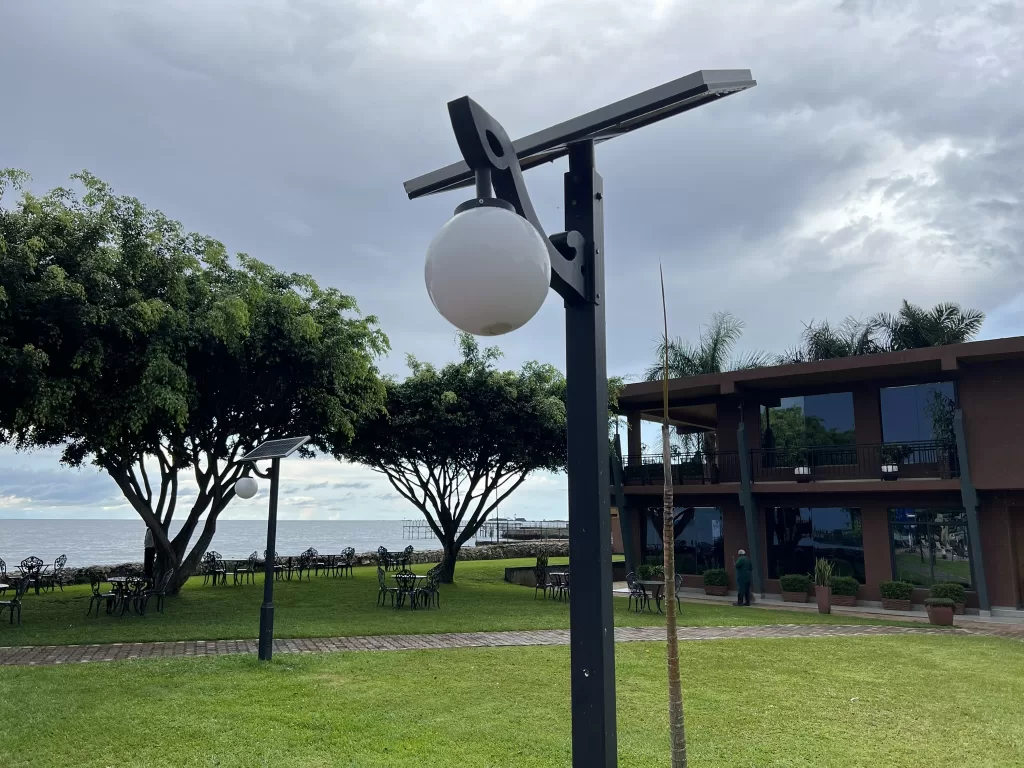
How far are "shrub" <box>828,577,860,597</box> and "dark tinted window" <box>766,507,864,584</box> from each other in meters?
1.07

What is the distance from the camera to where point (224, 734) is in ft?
21.0

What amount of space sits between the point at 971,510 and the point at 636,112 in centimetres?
1736

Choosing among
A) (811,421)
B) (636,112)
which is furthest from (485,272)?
(811,421)

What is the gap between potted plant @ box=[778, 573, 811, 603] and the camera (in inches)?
735

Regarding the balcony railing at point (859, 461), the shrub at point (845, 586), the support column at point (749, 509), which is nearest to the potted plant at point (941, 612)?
the shrub at point (845, 586)

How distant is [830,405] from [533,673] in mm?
13922

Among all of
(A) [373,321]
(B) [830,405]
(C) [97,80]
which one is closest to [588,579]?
(C) [97,80]

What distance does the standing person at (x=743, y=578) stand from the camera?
18.0 metres

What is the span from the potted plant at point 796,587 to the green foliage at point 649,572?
327 cm

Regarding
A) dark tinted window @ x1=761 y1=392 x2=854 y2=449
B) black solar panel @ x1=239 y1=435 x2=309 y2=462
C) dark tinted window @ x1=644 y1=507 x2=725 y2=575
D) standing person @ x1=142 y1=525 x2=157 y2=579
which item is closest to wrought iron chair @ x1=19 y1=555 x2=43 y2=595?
standing person @ x1=142 y1=525 x2=157 y2=579

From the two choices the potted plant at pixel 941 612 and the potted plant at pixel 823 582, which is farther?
the potted plant at pixel 823 582

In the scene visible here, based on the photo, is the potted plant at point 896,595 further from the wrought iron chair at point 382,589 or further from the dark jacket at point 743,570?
the wrought iron chair at point 382,589

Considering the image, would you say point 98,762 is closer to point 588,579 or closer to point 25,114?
point 588,579

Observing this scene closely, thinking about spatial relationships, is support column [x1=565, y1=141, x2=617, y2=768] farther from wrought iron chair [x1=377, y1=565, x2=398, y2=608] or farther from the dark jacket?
the dark jacket
